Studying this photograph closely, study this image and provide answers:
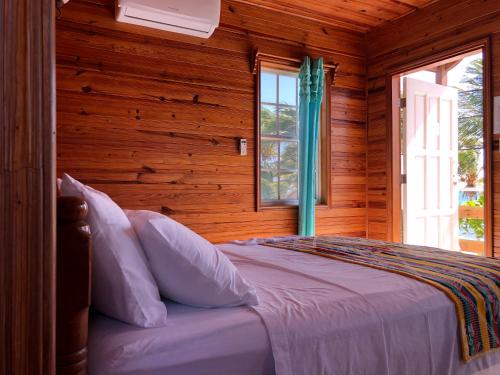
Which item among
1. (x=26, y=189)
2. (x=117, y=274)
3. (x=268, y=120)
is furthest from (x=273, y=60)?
(x=26, y=189)

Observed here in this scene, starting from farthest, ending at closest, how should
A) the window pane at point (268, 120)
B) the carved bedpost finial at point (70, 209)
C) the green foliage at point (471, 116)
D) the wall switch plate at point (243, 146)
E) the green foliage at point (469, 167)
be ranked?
the green foliage at point (471, 116)
the green foliage at point (469, 167)
the window pane at point (268, 120)
the wall switch plate at point (243, 146)
the carved bedpost finial at point (70, 209)

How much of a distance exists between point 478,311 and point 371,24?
3.61 metres

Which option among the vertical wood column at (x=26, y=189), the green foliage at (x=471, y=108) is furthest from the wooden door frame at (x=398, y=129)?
the green foliage at (x=471, y=108)

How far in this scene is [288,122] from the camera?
13.8 feet

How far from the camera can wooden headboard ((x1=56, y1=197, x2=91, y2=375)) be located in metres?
0.84

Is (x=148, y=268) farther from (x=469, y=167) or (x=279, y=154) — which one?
(x=469, y=167)

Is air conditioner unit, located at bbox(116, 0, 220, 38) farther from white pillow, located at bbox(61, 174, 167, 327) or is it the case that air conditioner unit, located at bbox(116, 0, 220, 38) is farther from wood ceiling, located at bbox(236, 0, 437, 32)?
white pillow, located at bbox(61, 174, 167, 327)

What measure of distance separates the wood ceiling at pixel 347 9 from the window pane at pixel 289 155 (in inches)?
51.0

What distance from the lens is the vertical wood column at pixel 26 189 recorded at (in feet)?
1.80

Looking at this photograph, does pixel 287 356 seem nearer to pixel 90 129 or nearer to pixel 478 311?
pixel 478 311

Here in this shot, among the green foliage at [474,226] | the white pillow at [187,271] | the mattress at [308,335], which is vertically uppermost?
the white pillow at [187,271]

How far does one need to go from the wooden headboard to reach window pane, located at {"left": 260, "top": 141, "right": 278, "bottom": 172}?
10.5 feet

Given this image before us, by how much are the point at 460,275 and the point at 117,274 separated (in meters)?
1.31

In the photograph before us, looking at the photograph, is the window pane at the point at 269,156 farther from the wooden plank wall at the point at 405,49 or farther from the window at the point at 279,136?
the wooden plank wall at the point at 405,49
